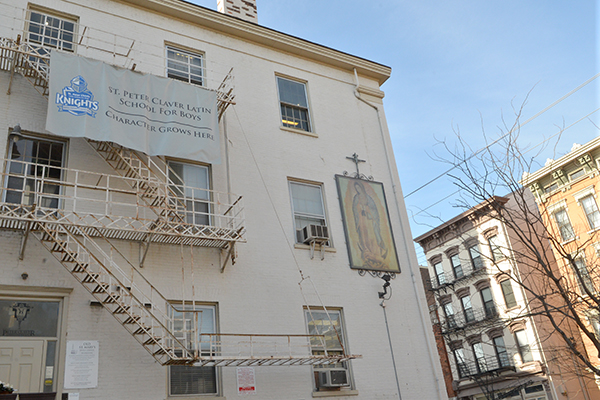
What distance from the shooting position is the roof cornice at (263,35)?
1507 centimetres

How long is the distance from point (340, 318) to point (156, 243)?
517 cm

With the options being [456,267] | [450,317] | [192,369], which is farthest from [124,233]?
[456,267]

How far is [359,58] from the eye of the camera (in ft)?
59.8

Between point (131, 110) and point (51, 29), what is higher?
point (51, 29)

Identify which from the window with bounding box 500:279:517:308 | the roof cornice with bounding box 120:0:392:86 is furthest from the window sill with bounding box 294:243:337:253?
the window with bounding box 500:279:517:308

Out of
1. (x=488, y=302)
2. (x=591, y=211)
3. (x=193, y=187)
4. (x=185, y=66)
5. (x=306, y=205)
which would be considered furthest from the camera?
(x=488, y=302)

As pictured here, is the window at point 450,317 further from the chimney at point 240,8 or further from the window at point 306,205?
the chimney at point 240,8

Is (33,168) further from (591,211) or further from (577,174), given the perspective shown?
(577,174)

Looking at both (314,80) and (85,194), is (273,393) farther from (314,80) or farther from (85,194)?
(314,80)

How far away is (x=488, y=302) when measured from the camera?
36.7 m

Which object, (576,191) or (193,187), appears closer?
(193,187)

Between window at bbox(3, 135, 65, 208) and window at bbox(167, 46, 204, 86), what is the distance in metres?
4.17

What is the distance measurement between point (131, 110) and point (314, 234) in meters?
5.59

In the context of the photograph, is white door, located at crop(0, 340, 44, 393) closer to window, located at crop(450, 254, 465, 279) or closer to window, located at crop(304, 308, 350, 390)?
window, located at crop(304, 308, 350, 390)
